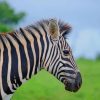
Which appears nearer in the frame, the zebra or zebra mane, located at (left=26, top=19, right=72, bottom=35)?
the zebra

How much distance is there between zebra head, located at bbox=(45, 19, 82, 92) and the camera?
1087cm

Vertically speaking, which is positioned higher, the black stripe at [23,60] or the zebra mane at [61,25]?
the zebra mane at [61,25]

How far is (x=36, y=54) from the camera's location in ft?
35.5

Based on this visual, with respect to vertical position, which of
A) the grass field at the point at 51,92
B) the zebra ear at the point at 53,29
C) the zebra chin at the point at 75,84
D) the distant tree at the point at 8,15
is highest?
the distant tree at the point at 8,15

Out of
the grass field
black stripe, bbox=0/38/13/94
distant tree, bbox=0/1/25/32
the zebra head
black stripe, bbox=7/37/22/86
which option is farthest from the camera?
distant tree, bbox=0/1/25/32

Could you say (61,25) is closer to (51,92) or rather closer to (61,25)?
(61,25)

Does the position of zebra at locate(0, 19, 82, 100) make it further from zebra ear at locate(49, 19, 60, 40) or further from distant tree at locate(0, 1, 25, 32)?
distant tree at locate(0, 1, 25, 32)

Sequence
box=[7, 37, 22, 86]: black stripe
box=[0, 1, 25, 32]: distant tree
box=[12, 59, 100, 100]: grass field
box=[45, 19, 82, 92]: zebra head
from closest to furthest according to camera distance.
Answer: box=[7, 37, 22, 86]: black stripe < box=[45, 19, 82, 92]: zebra head < box=[12, 59, 100, 100]: grass field < box=[0, 1, 25, 32]: distant tree

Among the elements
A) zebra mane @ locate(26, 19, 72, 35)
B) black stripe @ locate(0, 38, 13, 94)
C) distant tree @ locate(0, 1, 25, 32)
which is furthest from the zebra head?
distant tree @ locate(0, 1, 25, 32)

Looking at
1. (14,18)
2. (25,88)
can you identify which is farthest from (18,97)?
(14,18)

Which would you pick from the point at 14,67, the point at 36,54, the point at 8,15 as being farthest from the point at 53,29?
the point at 8,15

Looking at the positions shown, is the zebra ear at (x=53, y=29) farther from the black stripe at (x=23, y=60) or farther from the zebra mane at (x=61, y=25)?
the black stripe at (x=23, y=60)

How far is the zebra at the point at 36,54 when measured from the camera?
10711mm

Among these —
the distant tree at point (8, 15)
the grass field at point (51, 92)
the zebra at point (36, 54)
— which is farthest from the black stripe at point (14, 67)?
the distant tree at point (8, 15)
